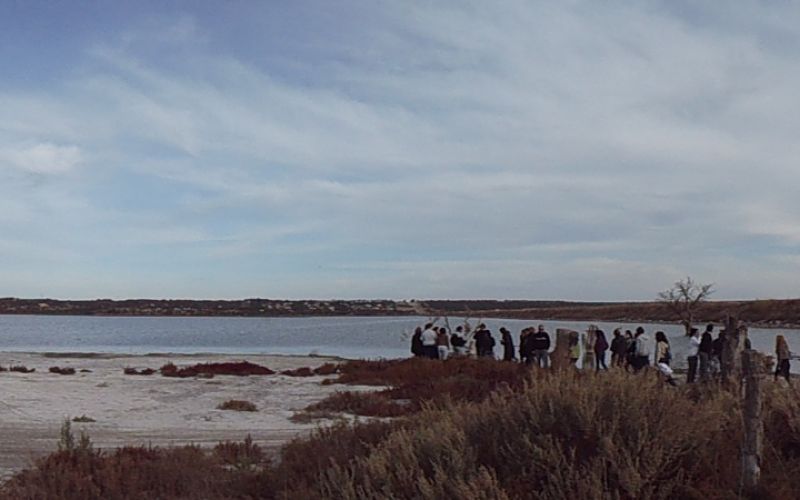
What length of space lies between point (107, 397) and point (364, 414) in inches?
295

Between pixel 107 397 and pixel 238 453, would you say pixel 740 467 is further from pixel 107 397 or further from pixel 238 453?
pixel 107 397

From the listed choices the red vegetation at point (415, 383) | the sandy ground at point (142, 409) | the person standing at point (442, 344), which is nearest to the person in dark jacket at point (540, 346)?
the red vegetation at point (415, 383)

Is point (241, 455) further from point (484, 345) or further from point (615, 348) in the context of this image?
point (484, 345)

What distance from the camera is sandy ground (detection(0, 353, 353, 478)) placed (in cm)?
1384

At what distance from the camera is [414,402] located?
17.1m

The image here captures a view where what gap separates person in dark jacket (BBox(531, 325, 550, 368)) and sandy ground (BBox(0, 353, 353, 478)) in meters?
5.37

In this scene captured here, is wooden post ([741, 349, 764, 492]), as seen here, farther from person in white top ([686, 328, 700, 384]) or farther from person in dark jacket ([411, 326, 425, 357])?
person in dark jacket ([411, 326, 425, 357])

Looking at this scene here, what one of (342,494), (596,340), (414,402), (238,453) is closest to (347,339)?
(596,340)

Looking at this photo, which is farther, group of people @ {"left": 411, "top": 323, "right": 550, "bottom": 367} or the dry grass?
group of people @ {"left": 411, "top": 323, "right": 550, "bottom": 367}

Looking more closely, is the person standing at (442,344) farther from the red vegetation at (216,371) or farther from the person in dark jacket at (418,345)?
the red vegetation at (216,371)

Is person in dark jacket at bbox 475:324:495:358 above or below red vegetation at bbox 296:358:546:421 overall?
above

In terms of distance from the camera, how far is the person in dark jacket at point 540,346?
937 inches

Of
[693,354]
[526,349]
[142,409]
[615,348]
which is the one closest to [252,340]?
[526,349]

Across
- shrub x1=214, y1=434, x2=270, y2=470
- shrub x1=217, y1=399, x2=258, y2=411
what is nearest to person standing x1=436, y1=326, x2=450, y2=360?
shrub x1=217, y1=399, x2=258, y2=411
